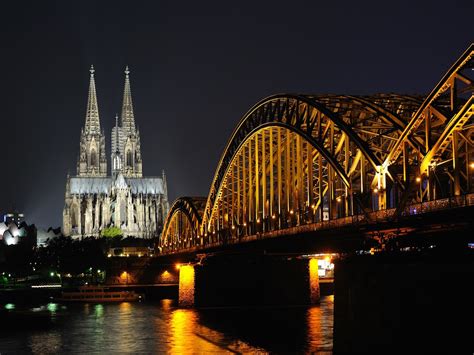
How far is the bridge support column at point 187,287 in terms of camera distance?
111406 mm

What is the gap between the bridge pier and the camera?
3851 inches

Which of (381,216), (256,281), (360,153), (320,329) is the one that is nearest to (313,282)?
(256,281)

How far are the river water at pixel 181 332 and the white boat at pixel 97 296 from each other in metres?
29.2

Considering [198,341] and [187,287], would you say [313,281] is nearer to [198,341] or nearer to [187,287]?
[187,287]

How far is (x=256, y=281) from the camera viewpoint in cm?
10081

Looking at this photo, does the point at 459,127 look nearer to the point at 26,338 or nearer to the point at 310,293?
the point at 26,338

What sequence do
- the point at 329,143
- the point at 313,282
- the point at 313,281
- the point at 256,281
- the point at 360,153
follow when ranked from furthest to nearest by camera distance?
the point at 313,281, the point at 313,282, the point at 256,281, the point at 329,143, the point at 360,153

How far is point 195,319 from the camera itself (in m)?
92.9

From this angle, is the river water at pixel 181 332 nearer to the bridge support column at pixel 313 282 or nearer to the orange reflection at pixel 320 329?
the orange reflection at pixel 320 329

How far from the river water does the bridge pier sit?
5.36 feet

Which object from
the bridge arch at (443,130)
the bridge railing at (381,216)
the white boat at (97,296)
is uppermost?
the bridge arch at (443,130)

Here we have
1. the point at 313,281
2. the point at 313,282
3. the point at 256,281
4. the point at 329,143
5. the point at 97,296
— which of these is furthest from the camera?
the point at 97,296

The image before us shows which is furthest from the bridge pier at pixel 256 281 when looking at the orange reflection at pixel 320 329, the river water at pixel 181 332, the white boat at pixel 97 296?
the white boat at pixel 97 296

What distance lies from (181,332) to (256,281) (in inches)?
869
